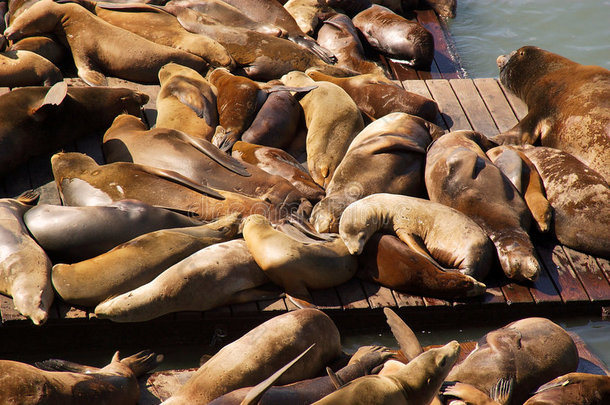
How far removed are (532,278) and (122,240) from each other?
115 inches

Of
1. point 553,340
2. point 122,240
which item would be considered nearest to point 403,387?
point 553,340

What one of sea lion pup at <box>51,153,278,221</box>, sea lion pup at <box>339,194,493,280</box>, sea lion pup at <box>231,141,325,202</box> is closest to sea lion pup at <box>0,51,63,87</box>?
sea lion pup at <box>51,153,278,221</box>

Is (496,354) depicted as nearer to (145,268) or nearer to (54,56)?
(145,268)

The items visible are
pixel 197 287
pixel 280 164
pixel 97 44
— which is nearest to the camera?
pixel 197 287

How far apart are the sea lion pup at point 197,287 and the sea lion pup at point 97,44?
2.83 m

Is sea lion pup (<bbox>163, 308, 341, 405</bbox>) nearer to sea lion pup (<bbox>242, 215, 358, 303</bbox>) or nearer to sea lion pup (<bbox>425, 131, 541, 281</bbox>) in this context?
sea lion pup (<bbox>242, 215, 358, 303</bbox>)

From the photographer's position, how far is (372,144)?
5855mm

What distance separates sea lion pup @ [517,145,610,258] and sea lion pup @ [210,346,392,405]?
81.4 inches

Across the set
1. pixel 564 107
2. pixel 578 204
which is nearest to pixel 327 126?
pixel 578 204

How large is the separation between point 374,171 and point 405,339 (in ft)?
5.83

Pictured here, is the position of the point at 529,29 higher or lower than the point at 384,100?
lower

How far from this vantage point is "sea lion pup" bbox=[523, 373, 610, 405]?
3.90 meters

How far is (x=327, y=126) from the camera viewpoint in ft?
20.4

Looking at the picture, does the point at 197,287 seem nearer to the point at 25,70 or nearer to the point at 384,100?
the point at 384,100
